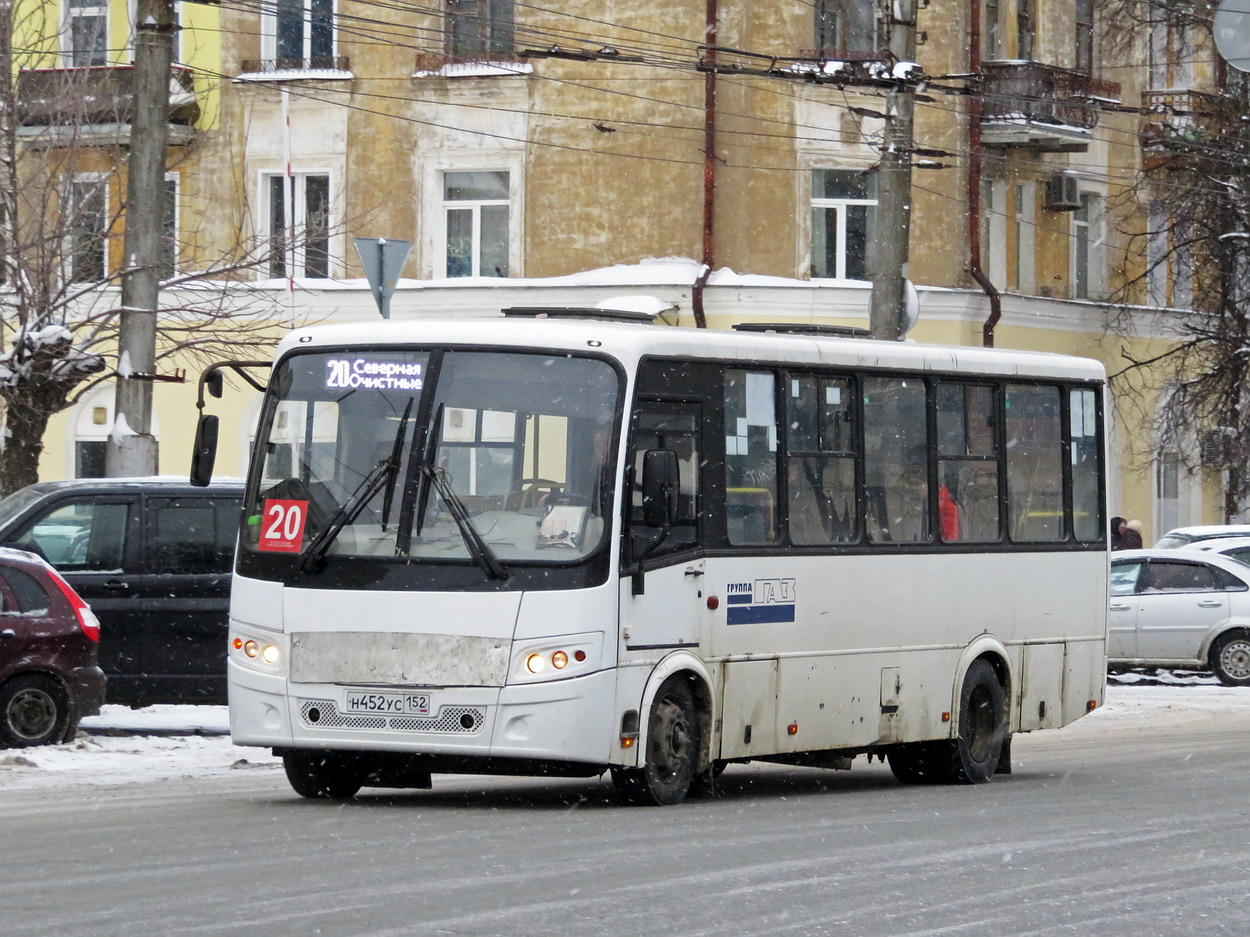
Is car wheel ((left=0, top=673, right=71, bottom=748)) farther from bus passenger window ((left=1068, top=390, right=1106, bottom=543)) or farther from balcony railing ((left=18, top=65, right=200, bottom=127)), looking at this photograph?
balcony railing ((left=18, top=65, right=200, bottom=127))

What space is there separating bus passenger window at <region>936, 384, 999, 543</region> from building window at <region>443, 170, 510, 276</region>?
858 inches

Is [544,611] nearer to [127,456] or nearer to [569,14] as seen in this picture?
[127,456]

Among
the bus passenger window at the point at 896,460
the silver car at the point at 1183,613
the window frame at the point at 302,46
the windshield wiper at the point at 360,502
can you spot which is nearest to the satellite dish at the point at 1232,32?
the silver car at the point at 1183,613

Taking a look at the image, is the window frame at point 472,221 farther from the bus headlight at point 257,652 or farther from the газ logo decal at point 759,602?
the bus headlight at point 257,652

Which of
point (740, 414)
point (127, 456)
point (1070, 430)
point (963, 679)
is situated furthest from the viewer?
point (127, 456)

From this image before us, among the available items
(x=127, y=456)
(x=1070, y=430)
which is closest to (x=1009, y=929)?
(x=1070, y=430)

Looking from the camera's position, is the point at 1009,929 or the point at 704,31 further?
the point at 704,31

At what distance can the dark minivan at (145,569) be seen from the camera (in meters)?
18.7

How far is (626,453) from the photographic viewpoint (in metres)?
13.3

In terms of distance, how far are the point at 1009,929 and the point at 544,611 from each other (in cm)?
439

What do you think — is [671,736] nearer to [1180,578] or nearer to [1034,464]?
[1034,464]

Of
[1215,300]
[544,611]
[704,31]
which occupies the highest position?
[704,31]

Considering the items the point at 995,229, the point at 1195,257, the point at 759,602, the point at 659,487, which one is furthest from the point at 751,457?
the point at 1195,257

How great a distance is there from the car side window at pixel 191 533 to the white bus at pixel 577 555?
520 cm
